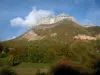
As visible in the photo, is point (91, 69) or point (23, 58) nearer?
point (91, 69)

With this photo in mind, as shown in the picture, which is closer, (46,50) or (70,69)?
(70,69)

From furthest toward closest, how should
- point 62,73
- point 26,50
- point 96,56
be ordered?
point 26,50, point 96,56, point 62,73

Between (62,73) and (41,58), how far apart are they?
49.6 metres

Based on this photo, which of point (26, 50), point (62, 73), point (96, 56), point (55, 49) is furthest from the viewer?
point (26, 50)

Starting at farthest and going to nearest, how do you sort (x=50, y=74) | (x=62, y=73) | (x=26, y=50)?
1. (x=26, y=50)
2. (x=50, y=74)
3. (x=62, y=73)

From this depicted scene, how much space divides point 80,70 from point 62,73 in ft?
7.18

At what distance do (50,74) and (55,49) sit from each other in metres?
46.7

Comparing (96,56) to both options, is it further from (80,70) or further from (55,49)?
(55,49)

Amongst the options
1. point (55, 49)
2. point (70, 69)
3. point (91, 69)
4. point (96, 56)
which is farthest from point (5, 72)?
point (55, 49)

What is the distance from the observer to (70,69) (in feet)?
72.5

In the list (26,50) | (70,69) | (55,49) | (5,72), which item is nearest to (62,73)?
(70,69)

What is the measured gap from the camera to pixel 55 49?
70000mm

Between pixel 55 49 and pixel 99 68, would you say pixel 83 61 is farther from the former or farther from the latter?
pixel 55 49

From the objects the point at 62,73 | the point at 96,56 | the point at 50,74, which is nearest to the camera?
the point at 62,73
